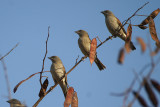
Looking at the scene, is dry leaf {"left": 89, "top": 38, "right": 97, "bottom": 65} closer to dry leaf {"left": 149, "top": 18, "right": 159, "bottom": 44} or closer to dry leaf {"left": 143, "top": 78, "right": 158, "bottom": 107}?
dry leaf {"left": 149, "top": 18, "right": 159, "bottom": 44}

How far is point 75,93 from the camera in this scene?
137 inches

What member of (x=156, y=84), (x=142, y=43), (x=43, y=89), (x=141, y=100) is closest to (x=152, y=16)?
(x=43, y=89)

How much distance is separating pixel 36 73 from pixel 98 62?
383 cm

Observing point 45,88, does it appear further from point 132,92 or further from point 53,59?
point 53,59

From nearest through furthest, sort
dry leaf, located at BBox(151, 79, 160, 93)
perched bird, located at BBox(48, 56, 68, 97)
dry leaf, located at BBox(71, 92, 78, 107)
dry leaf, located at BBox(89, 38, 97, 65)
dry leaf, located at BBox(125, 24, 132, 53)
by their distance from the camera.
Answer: dry leaf, located at BBox(151, 79, 160, 93), dry leaf, located at BBox(125, 24, 132, 53), dry leaf, located at BBox(71, 92, 78, 107), dry leaf, located at BBox(89, 38, 97, 65), perched bird, located at BBox(48, 56, 68, 97)

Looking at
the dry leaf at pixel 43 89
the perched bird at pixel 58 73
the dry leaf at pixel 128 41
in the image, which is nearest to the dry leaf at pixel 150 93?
the dry leaf at pixel 128 41

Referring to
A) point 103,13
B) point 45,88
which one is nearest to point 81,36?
point 103,13

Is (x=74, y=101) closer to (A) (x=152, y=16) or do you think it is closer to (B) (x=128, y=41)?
(B) (x=128, y=41)

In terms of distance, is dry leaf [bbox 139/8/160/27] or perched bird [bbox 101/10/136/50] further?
perched bird [bbox 101/10/136/50]

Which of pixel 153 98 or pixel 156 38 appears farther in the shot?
pixel 156 38

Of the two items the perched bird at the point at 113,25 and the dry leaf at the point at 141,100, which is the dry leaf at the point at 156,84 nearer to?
the dry leaf at the point at 141,100

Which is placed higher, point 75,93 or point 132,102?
point 132,102

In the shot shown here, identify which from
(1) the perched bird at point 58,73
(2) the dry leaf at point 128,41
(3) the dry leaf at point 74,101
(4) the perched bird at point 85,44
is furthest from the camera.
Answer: (4) the perched bird at point 85,44

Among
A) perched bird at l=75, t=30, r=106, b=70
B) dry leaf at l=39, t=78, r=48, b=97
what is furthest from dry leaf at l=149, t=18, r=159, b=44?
perched bird at l=75, t=30, r=106, b=70
